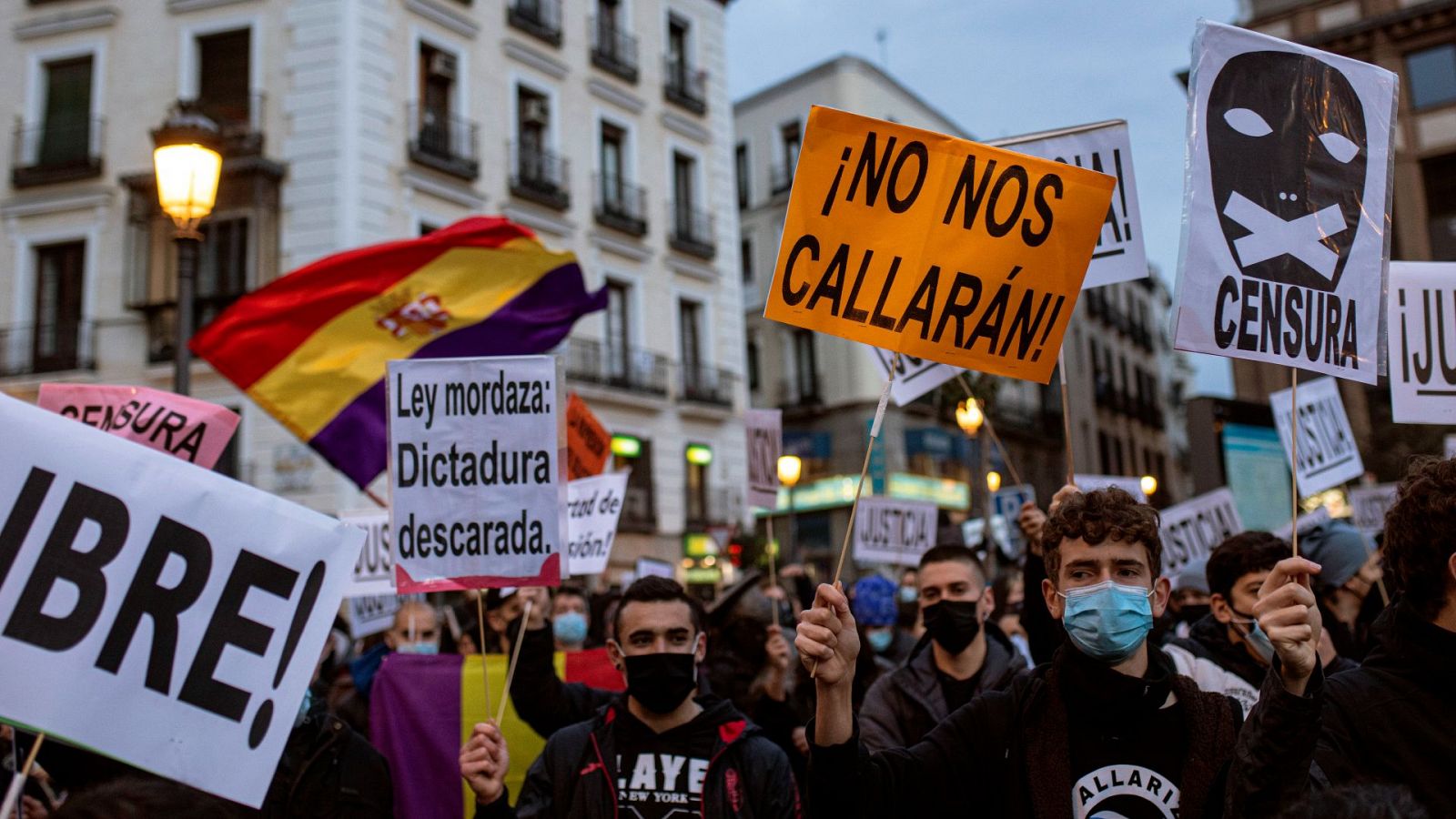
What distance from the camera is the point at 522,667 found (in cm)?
484

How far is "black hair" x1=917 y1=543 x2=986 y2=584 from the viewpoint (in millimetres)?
4879

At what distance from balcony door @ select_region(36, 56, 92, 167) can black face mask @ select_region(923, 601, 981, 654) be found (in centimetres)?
2277

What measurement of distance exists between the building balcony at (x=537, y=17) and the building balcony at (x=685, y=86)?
353 centimetres

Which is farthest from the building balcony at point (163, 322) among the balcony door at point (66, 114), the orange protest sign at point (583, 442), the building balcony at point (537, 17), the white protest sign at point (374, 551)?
the orange protest sign at point (583, 442)

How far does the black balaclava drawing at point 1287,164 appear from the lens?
3309mm

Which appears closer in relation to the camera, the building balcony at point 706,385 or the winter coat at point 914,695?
the winter coat at point 914,695

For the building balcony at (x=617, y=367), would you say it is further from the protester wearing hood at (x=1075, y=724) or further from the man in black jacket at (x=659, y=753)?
the protester wearing hood at (x=1075, y=724)

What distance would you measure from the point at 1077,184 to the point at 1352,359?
858 mm

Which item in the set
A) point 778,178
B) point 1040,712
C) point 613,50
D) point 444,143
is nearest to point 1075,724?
point 1040,712

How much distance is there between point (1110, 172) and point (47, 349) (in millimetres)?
22274

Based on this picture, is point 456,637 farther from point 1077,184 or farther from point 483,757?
point 1077,184

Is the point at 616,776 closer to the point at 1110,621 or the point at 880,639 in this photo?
the point at 1110,621

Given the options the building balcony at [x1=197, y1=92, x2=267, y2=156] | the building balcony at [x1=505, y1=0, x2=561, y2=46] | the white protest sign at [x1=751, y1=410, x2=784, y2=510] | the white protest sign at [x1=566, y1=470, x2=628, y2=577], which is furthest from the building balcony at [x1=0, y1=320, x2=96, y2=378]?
the white protest sign at [x1=751, y1=410, x2=784, y2=510]

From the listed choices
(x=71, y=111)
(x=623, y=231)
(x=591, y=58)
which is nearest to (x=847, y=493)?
(x=623, y=231)
